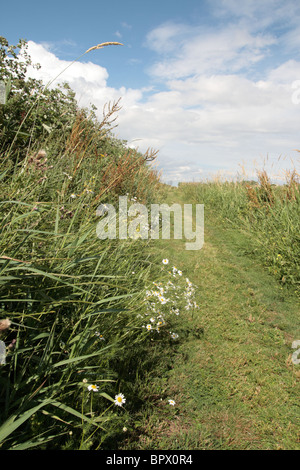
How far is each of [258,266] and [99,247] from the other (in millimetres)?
3974

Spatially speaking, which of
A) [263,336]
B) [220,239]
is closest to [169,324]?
[263,336]

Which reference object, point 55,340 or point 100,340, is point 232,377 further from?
point 55,340

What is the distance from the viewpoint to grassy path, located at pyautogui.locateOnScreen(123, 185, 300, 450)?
207 cm

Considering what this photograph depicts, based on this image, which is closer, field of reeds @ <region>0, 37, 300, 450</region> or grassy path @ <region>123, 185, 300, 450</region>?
field of reeds @ <region>0, 37, 300, 450</region>

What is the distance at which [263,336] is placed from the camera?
3.47 metres

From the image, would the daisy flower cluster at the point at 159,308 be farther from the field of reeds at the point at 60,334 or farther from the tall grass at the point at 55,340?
the tall grass at the point at 55,340

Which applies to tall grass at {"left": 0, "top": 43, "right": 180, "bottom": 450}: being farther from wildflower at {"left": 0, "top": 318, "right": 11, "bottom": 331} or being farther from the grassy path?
the grassy path

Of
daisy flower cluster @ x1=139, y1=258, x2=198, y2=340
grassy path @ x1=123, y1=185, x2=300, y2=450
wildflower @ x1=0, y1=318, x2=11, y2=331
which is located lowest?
grassy path @ x1=123, y1=185, x2=300, y2=450

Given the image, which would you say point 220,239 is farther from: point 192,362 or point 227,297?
point 192,362

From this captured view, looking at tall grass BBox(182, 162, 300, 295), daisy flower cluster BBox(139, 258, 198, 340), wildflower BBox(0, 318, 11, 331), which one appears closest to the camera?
wildflower BBox(0, 318, 11, 331)

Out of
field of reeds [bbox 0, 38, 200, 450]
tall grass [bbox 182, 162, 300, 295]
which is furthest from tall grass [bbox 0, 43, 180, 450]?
tall grass [bbox 182, 162, 300, 295]

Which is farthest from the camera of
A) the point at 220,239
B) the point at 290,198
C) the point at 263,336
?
the point at 220,239

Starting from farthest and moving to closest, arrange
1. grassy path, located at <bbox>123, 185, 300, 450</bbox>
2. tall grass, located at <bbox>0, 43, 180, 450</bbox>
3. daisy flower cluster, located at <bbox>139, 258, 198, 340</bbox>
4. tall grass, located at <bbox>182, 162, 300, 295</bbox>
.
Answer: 1. tall grass, located at <bbox>182, 162, 300, 295</bbox>
2. daisy flower cluster, located at <bbox>139, 258, 198, 340</bbox>
3. grassy path, located at <bbox>123, 185, 300, 450</bbox>
4. tall grass, located at <bbox>0, 43, 180, 450</bbox>

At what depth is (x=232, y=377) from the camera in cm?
273
